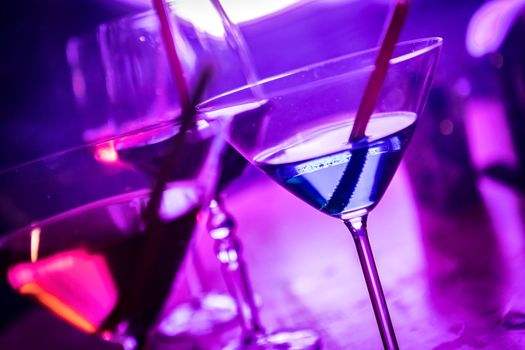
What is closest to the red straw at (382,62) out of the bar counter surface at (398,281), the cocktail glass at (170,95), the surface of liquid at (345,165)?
the surface of liquid at (345,165)

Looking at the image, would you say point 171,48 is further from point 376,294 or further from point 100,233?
point 376,294

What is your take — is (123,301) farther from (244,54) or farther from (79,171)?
(244,54)

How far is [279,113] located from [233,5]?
0.24 meters

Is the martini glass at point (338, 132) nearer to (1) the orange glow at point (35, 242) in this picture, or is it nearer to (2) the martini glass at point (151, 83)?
(2) the martini glass at point (151, 83)

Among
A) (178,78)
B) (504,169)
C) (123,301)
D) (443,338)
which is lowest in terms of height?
(443,338)

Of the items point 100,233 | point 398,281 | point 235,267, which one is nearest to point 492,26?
point 398,281

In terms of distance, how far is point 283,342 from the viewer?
0.68m

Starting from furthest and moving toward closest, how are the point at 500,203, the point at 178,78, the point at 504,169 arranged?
the point at 504,169, the point at 500,203, the point at 178,78

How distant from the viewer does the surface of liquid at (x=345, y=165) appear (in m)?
0.48

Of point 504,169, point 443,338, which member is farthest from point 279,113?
point 504,169

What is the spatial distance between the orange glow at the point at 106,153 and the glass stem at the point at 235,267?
19 centimetres

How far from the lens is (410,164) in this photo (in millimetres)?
983

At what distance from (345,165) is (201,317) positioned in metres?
0.45

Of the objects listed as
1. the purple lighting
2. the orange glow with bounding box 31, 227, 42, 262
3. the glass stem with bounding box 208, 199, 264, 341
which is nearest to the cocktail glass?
the glass stem with bounding box 208, 199, 264, 341
